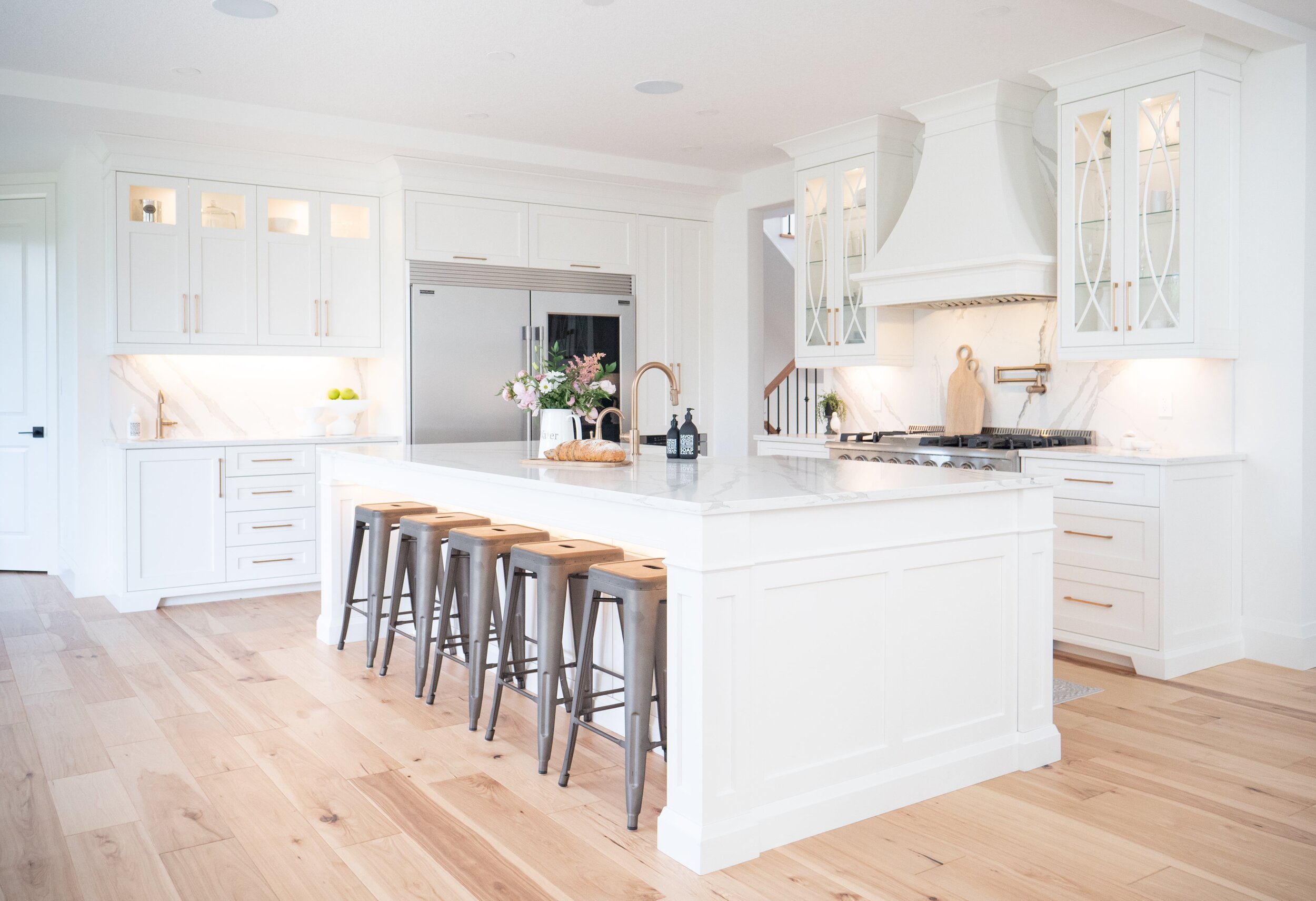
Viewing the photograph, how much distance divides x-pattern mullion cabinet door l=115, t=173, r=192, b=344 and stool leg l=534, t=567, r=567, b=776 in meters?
3.44

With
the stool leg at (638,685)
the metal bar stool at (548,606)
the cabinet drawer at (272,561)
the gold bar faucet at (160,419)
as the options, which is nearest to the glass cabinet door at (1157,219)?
the metal bar stool at (548,606)

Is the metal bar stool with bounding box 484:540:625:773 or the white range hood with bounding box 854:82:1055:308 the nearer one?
the metal bar stool with bounding box 484:540:625:773

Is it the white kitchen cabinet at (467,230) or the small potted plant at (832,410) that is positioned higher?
the white kitchen cabinet at (467,230)

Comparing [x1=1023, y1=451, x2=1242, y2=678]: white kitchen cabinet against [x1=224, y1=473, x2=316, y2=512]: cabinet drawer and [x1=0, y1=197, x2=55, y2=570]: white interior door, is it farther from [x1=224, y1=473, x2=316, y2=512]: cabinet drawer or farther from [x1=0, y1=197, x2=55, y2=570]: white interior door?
[x1=0, y1=197, x2=55, y2=570]: white interior door

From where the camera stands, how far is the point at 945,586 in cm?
279

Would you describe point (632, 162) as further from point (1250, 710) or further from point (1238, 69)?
point (1250, 710)

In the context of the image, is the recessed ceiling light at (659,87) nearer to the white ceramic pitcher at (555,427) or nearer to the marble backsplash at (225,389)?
the white ceramic pitcher at (555,427)

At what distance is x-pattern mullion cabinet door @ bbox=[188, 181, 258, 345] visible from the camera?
5.50 metres

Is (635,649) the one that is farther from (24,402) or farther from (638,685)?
(24,402)

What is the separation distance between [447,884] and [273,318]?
422 cm

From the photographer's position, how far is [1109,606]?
4188mm

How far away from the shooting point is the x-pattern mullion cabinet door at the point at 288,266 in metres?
5.70

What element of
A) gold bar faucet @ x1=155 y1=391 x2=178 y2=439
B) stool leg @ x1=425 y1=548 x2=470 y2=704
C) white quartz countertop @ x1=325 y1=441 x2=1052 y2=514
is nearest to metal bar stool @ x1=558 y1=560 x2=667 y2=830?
white quartz countertop @ x1=325 y1=441 x2=1052 y2=514

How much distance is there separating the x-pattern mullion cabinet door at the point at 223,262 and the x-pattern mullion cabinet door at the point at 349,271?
0.39 m
